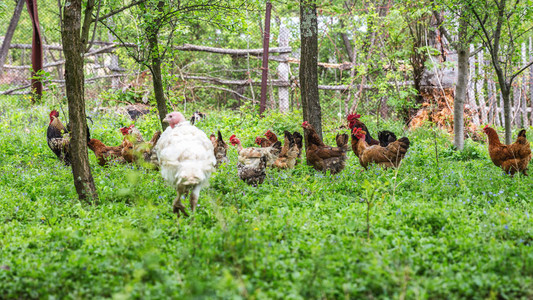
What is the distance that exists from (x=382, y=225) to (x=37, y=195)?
211 inches

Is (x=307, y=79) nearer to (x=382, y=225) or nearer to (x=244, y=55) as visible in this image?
(x=382, y=225)

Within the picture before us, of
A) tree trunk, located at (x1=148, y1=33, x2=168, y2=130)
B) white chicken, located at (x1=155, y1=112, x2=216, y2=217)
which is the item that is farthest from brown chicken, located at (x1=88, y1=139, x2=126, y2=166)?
white chicken, located at (x1=155, y1=112, x2=216, y2=217)

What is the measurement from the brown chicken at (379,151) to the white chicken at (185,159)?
3.81m

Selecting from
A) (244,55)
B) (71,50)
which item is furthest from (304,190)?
(244,55)

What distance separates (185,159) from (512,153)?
5.63 m

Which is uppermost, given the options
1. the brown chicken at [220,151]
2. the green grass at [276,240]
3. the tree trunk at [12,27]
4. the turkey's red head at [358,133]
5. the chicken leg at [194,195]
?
the tree trunk at [12,27]

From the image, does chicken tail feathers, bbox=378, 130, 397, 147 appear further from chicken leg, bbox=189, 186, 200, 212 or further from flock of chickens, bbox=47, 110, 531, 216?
chicken leg, bbox=189, 186, 200, 212

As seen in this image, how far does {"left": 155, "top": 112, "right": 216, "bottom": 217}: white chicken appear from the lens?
480 centimetres

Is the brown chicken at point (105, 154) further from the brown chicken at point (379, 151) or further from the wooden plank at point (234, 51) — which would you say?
the wooden plank at point (234, 51)

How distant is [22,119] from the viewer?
13.1m

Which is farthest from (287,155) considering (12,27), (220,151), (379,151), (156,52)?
(12,27)

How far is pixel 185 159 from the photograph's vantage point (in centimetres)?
488

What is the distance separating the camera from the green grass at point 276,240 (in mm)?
3523

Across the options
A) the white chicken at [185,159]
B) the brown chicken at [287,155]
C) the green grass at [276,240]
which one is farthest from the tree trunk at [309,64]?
the white chicken at [185,159]
